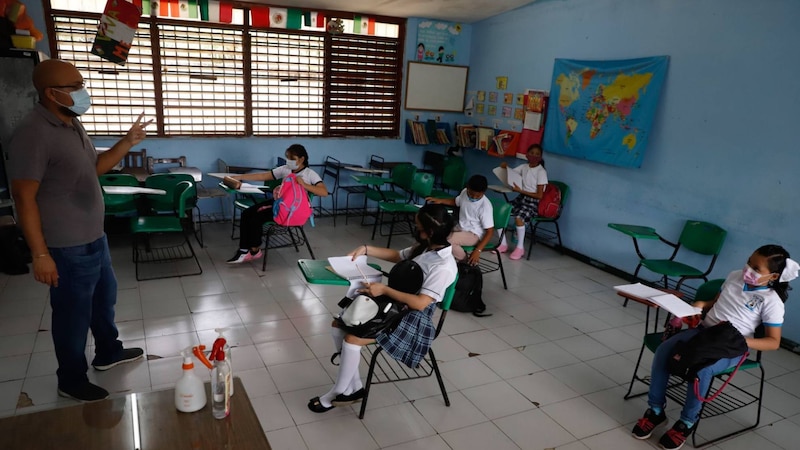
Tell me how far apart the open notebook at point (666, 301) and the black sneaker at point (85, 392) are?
2.94 m

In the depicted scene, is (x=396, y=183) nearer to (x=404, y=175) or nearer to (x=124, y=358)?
(x=404, y=175)

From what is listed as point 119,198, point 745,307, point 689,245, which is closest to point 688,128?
point 689,245

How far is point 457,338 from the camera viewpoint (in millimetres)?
3828

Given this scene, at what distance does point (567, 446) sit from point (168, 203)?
426cm

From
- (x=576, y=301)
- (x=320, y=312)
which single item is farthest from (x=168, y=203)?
(x=576, y=301)

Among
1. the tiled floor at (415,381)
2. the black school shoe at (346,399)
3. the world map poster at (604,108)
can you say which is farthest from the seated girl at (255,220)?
the world map poster at (604,108)

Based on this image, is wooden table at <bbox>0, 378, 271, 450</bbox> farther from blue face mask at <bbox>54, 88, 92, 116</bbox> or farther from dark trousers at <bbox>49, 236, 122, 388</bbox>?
blue face mask at <bbox>54, 88, 92, 116</bbox>

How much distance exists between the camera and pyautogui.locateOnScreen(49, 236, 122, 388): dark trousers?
252 centimetres

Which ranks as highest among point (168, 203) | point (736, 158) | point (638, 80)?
point (638, 80)

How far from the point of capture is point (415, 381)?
10.5ft

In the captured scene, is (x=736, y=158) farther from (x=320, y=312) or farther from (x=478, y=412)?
(x=320, y=312)

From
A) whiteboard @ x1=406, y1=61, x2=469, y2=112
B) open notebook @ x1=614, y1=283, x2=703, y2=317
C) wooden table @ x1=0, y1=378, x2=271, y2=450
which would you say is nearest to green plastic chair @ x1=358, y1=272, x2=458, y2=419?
open notebook @ x1=614, y1=283, x2=703, y2=317

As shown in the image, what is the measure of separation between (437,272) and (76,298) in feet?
6.02

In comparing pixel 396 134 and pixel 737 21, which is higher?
pixel 737 21
